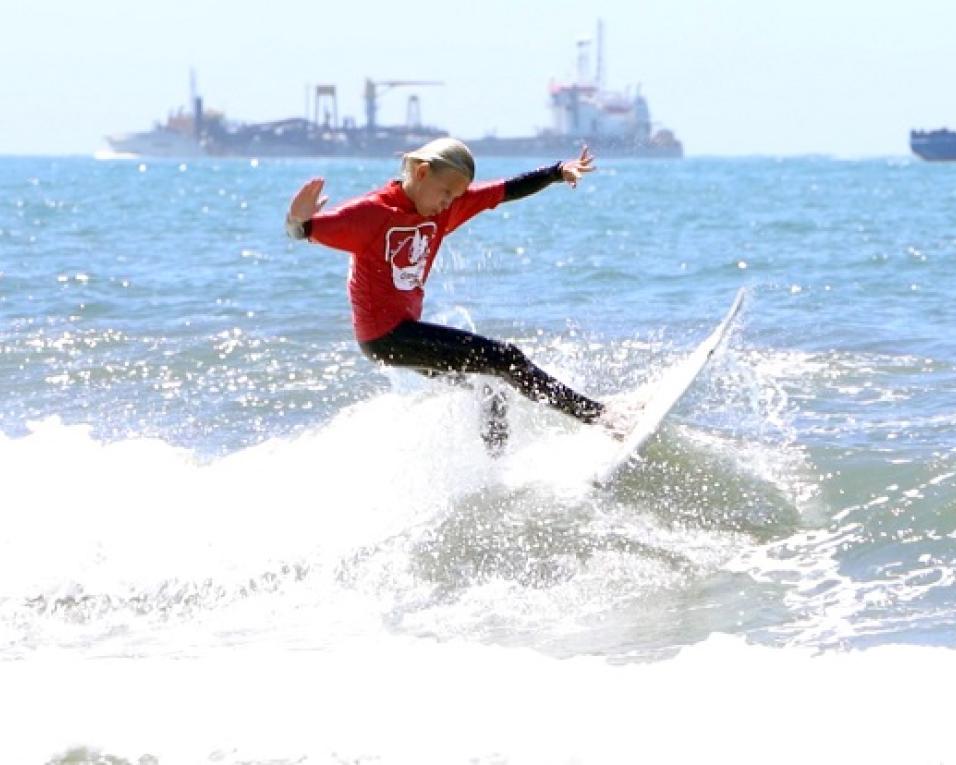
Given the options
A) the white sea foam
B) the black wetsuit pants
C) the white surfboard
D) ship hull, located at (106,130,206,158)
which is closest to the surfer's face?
the black wetsuit pants

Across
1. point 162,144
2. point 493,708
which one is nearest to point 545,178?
point 493,708

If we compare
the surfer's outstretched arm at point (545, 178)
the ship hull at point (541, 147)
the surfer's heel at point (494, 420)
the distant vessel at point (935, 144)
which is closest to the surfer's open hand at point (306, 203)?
the surfer's outstretched arm at point (545, 178)

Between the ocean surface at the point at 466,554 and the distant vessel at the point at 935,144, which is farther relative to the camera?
the distant vessel at the point at 935,144

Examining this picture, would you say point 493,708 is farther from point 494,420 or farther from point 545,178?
point 545,178

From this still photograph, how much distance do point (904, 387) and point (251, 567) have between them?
5.60 metres

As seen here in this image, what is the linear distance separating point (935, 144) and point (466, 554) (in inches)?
4308

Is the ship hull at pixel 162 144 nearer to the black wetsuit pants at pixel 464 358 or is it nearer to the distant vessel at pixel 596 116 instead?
the distant vessel at pixel 596 116

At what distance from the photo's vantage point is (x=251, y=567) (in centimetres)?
669

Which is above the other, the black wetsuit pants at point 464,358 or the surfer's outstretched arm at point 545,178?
the surfer's outstretched arm at point 545,178

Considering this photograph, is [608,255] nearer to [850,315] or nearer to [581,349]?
[850,315]

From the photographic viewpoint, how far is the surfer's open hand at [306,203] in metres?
6.21

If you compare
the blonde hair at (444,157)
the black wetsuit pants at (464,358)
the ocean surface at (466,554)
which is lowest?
the ocean surface at (466,554)

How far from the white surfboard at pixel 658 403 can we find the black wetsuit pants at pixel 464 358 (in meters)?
0.25

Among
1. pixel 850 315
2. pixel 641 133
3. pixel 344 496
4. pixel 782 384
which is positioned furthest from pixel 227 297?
pixel 641 133
